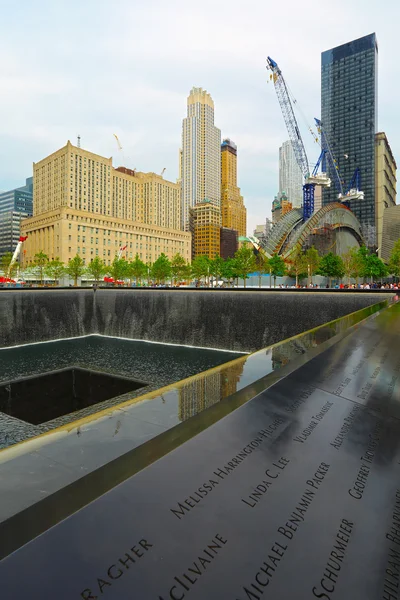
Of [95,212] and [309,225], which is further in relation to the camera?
[95,212]

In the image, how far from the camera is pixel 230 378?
4438 mm

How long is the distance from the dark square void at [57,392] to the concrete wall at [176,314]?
9281mm

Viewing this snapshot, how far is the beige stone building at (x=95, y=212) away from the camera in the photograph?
97.6 metres

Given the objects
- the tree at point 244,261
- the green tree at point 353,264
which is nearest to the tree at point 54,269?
the tree at point 244,261

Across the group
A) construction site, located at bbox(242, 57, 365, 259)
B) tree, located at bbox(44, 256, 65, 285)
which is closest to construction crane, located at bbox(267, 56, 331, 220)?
construction site, located at bbox(242, 57, 365, 259)

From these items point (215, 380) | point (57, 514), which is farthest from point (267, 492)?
point (215, 380)

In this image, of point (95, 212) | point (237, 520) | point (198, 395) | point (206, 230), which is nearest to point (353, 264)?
point (198, 395)

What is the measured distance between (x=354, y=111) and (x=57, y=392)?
16761 cm

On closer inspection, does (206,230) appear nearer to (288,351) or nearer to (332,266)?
(332,266)

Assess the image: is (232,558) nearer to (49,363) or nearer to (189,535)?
(189,535)

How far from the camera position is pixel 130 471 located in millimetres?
2016

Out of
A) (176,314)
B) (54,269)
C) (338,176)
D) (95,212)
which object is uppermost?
(338,176)

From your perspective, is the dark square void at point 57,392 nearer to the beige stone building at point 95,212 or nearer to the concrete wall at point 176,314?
the concrete wall at point 176,314

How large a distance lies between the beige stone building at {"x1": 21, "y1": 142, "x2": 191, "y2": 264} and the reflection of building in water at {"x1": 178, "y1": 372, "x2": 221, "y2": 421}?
95304mm
